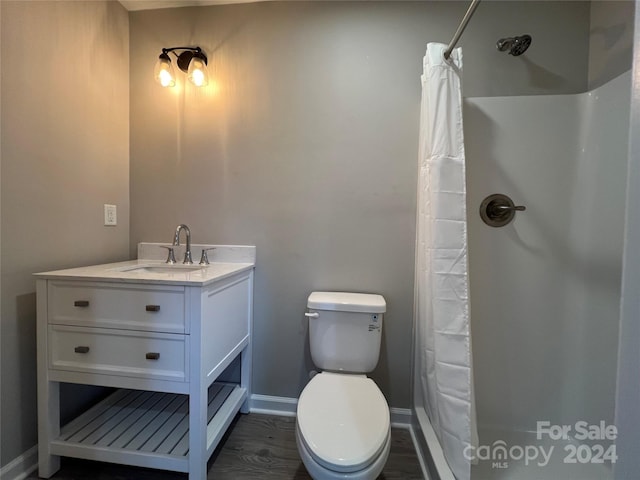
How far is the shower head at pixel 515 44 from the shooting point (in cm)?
128

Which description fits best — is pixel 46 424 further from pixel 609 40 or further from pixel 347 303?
pixel 609 40

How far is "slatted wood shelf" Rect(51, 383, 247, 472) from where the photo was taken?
1.08 m

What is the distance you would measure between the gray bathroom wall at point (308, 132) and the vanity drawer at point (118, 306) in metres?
0.57

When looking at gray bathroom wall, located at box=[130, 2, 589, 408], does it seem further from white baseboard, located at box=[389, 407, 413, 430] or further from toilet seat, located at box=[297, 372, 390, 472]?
toilet seat, located at box=[297, 372, 390, 472]

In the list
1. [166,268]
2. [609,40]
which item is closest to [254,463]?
[166,268]

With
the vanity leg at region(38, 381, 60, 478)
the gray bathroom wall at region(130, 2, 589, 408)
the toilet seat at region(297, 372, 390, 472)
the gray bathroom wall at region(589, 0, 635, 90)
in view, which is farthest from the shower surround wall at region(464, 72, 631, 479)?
the vanity leg at region(38, 381, 60, 478)

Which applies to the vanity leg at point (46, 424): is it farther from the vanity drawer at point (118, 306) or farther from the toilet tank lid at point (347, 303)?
the toilet tank lid at point (347, 303)

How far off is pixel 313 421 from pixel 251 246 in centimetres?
94

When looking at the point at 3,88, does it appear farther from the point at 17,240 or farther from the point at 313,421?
the point at 313,421

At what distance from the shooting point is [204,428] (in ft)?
3.45

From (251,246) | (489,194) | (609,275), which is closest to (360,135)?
(489,194)

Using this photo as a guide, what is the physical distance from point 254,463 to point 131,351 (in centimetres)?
76

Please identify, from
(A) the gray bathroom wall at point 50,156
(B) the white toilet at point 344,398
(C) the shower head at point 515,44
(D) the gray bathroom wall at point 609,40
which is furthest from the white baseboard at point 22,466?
(D) the gray bathroom wall at point 609,40

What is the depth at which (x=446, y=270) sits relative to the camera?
3.46 ft
